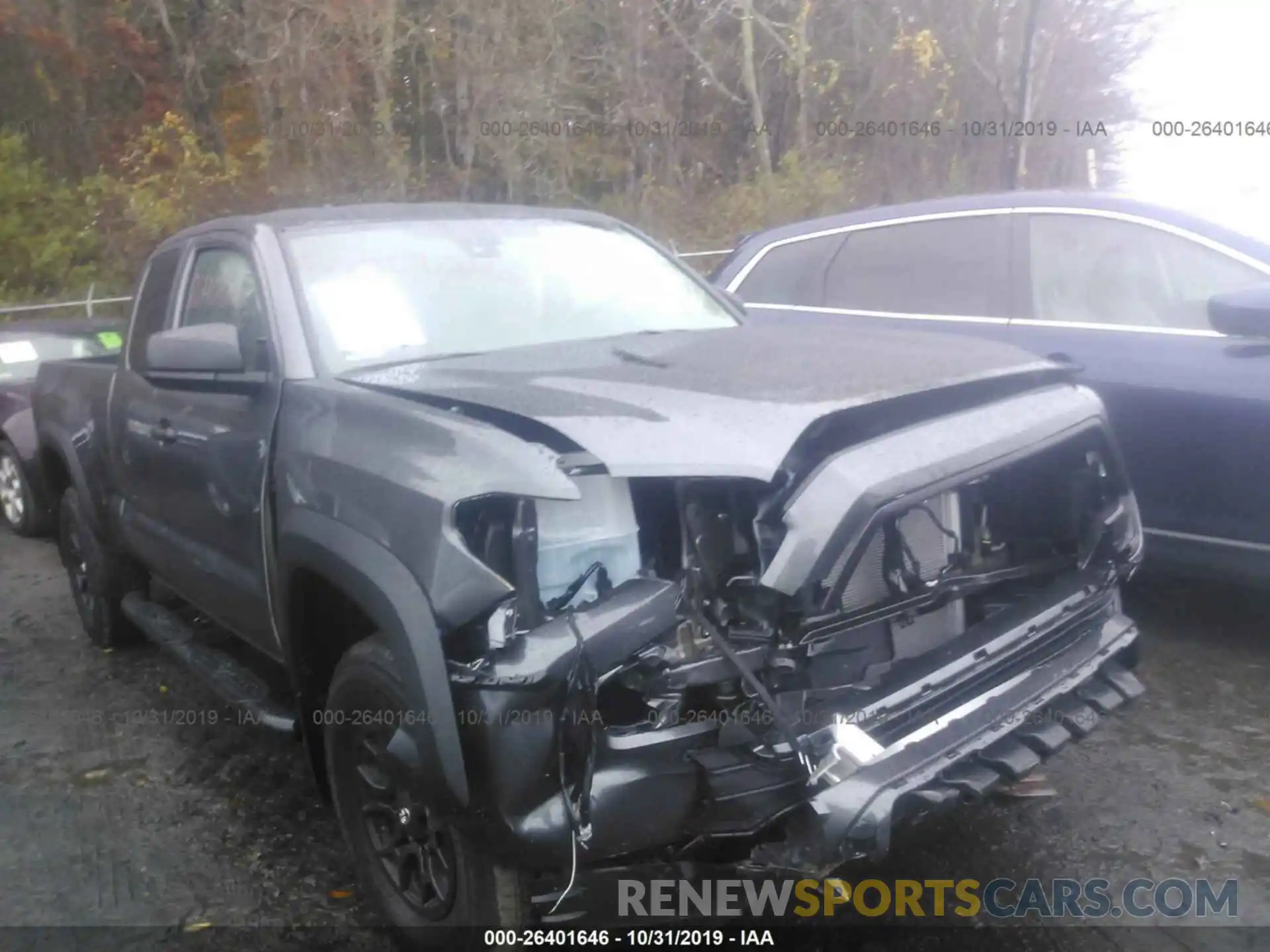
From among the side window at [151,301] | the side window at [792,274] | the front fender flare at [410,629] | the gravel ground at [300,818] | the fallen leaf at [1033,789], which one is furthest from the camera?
the side window at [792,274]

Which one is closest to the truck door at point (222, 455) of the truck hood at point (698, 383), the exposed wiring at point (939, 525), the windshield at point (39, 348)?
the truck hood at point (698, 383)

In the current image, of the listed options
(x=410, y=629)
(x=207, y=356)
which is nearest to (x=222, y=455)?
(x=207, y=356)

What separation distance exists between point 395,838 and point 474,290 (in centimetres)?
169

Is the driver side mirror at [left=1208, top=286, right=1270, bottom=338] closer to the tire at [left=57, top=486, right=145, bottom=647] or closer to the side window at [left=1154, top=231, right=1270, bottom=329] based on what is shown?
the side window at [left=1154, top=231, right=1270, bottom=329]

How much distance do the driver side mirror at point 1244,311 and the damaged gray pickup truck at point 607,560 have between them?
135cm

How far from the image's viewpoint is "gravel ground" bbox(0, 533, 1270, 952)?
3.12 m

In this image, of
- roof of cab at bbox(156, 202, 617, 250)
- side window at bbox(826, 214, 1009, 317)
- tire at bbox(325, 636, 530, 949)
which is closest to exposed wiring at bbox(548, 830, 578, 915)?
tire at bbox(325, 636, 530, 949)

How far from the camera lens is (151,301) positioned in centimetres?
451

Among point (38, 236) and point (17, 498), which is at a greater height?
point (38, 236)

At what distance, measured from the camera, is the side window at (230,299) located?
339cm

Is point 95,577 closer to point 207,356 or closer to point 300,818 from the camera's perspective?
point 300,818

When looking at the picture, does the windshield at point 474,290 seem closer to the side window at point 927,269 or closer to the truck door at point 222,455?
the truck door at point 222,455

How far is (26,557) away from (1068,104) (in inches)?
1020

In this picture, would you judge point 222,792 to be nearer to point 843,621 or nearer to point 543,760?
point 543,760
